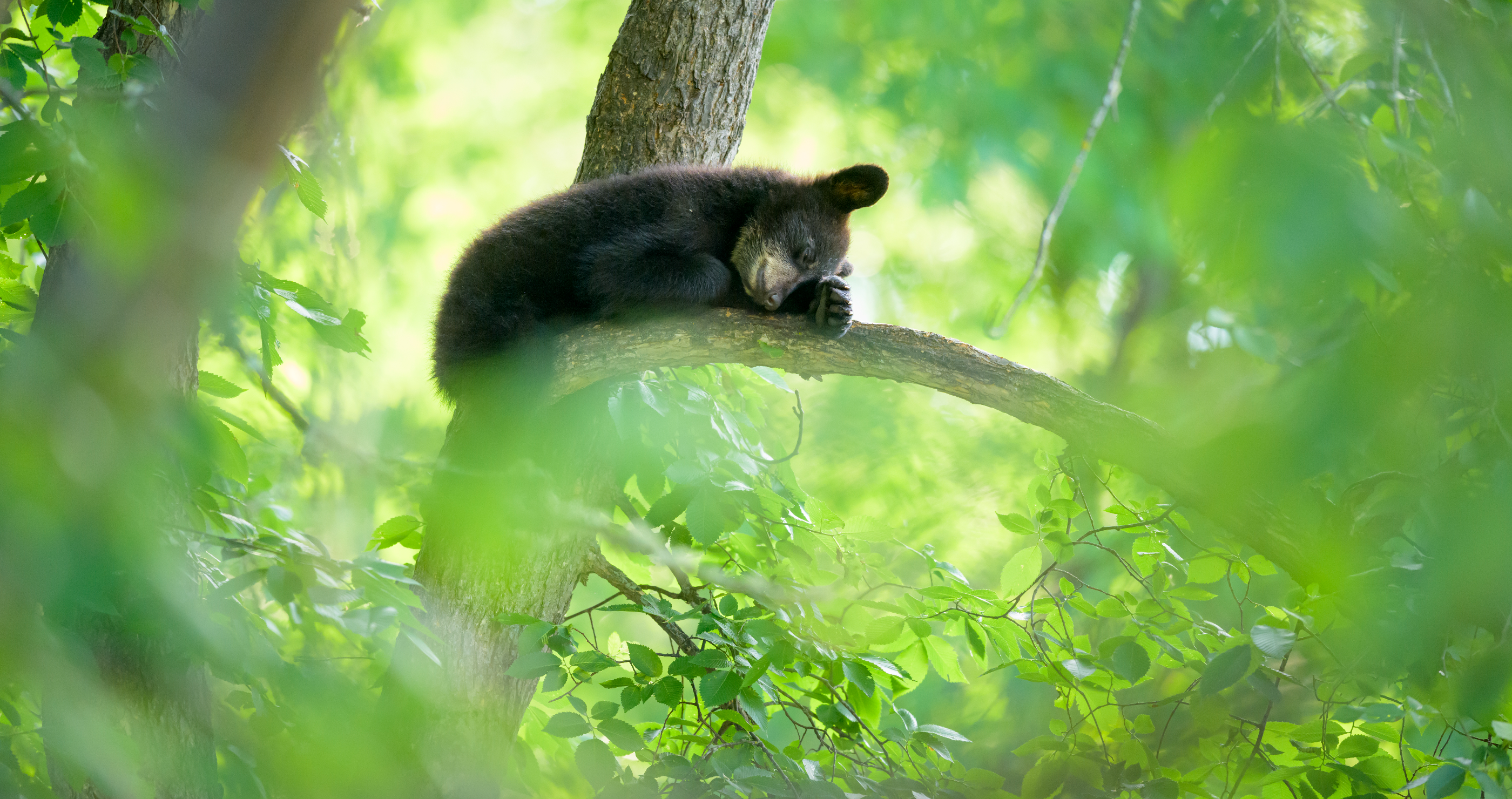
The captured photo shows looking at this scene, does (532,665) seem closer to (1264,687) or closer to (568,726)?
(568,726)

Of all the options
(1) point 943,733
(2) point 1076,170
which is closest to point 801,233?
(2) point 1076,170

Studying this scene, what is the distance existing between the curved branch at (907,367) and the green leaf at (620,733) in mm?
954

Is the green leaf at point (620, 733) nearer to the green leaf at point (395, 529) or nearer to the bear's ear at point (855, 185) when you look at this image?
the green leaf at point (395, 529)

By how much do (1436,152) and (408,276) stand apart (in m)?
8.94

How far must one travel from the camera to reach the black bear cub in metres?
2.70

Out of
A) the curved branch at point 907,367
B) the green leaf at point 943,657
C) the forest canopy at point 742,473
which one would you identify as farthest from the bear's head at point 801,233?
the green leaf at point 943,657

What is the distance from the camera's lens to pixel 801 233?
3152 mm

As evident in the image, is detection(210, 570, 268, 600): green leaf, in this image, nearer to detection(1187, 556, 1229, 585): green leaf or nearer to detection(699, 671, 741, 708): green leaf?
detection(699, 671, 741, 708): green leaf

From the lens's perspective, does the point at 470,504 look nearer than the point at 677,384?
Yes

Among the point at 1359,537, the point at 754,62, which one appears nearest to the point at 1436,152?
the point at 1359,537

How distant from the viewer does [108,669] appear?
1.60 m

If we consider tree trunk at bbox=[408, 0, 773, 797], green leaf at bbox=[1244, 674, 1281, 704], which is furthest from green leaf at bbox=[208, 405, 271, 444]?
green leaf at bbox=[1244, 674, 1281, 704]

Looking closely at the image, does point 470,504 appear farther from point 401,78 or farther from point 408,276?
point 408,276

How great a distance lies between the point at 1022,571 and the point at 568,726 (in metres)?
1.26
